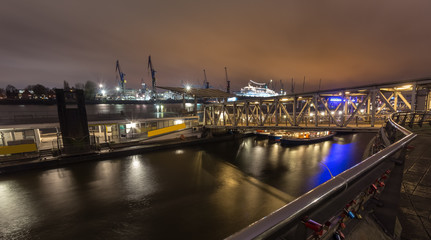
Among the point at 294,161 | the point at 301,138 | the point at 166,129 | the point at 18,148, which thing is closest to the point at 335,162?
the point at 294,161

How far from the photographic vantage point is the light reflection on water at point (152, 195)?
38.5ft

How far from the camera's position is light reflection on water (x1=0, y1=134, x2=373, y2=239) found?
11.7 meters

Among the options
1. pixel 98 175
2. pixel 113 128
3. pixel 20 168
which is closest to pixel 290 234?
pixel 98 175

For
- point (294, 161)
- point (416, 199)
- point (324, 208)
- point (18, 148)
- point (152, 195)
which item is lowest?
point (294, 161)

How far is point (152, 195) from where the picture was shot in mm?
15789

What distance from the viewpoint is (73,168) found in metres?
21.3

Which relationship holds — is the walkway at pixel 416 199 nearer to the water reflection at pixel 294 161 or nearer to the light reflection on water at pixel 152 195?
the light reflection on water at pixel 152 195

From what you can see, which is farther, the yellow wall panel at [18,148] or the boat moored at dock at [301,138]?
the boat moored at dock at [301,138]

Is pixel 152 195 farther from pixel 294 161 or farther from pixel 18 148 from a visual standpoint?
pixel 294 161

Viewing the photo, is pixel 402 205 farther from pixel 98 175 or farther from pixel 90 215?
pixel 98 175

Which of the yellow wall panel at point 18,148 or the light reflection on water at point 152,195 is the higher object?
the yellow wall panel at point 18,148

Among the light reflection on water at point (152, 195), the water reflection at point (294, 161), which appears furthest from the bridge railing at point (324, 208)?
the water reflection at point (294, 161)

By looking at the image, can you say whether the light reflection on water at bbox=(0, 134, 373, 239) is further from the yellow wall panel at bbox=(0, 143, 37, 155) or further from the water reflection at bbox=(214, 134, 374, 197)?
the yellow wall panel at bbox=(0, 143, 37, 155)

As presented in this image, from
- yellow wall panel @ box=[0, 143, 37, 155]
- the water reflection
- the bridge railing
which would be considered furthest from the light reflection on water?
the bridge railing
